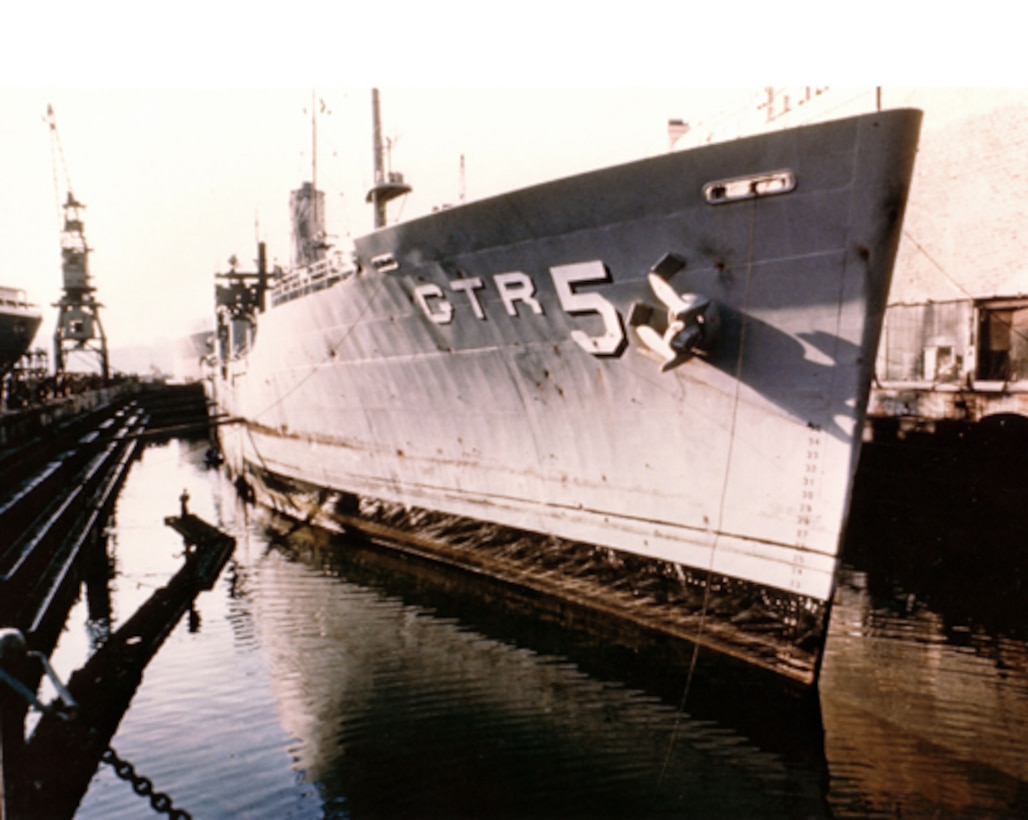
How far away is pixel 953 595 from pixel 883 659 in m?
2.86

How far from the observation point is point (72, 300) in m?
36.9

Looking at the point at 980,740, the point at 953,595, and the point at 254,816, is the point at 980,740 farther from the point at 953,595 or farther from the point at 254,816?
the point at 254,816

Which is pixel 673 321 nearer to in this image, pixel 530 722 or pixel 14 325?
pixel 530 722

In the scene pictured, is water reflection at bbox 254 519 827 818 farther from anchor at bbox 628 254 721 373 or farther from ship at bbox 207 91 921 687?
anchor at bbox 628 254 721 373

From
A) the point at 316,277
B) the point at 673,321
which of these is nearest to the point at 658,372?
the point at 673,321

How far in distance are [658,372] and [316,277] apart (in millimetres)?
7736

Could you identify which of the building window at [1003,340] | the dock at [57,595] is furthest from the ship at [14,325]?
the building window at [1003,340]

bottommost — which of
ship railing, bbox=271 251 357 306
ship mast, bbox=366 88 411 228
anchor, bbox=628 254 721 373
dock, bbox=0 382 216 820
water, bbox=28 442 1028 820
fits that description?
water, bbox=28 442 1028 820

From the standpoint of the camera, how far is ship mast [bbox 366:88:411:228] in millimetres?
10500

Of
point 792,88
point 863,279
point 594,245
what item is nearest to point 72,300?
point 792,88

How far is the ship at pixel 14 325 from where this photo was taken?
14.5m

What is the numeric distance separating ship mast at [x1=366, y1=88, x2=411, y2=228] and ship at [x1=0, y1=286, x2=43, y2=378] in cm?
824

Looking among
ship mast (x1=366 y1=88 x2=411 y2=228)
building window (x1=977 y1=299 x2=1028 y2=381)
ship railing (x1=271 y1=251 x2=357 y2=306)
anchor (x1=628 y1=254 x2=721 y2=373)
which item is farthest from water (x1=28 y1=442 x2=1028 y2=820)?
building window (x1=977 y1=299 x2=1028 y2=381)

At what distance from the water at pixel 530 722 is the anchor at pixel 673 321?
2.87 metres
